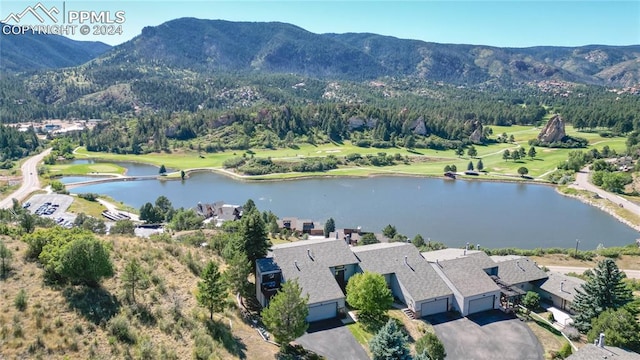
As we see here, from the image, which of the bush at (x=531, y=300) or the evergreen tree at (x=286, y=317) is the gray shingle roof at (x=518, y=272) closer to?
the bush at (x=531, y=300)

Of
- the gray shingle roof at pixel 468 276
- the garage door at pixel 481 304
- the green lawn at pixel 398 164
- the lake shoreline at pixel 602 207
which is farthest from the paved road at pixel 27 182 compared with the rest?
the lake shoreline at pixel 602 207

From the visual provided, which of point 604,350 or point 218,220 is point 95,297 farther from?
point 218,220

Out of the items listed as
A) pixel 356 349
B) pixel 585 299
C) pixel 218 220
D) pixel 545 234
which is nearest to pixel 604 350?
pixel 585 299

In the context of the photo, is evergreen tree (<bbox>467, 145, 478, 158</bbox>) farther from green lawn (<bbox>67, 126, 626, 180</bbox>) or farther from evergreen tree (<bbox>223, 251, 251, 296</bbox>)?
evergreen tree (<bbox>223, 251, 251, 296</bbox>)

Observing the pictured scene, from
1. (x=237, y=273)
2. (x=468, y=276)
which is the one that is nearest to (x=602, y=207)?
(x=468, y=276)

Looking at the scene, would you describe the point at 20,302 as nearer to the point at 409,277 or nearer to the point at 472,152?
the point at 409,277
